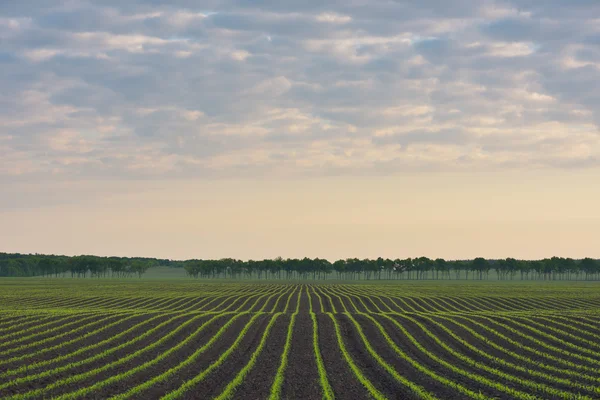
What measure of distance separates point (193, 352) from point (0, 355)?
939cm

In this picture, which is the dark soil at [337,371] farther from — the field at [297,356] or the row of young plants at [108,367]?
the row of young plants at [108,367]

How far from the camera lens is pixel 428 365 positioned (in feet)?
93.8

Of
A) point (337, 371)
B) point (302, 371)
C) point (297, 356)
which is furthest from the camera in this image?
point (297, 356)

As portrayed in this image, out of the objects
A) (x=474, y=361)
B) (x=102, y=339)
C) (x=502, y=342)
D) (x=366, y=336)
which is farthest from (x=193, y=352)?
(x=502, y=342)

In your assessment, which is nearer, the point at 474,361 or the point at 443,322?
the point at 474,361

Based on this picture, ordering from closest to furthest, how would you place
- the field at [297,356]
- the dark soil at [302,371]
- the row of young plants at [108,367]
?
the row of young plants at [108,367] → the dark soil at [302,371] → the field at [297,356]

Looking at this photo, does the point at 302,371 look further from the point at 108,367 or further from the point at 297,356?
the point at 108,367

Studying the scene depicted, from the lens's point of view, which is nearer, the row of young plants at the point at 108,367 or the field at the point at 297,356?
the row of young plants at the point at 108,367

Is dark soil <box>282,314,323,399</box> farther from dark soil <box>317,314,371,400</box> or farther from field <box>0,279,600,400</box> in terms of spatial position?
dark soil <box>317,314,371,400</box>

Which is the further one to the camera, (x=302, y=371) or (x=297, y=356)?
(x=297, y=356)

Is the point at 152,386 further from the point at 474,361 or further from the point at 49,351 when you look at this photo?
the point at 474,361

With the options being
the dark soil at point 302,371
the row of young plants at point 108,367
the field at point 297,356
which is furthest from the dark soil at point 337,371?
the row of young plants at point 108,367

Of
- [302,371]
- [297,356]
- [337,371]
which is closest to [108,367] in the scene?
[302,371]

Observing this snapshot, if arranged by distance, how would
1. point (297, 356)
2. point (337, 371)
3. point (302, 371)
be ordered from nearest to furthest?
point (302, 371) → point (337, 371) → point (297, 356)
